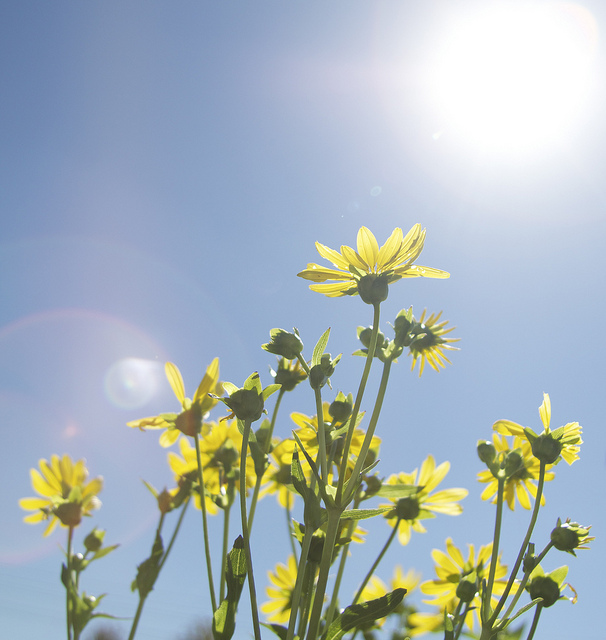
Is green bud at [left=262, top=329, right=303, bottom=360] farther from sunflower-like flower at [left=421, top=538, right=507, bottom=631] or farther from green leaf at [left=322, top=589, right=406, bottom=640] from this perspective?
sunflower-like flower at [left=421, top=538, right=507, bottom=631]

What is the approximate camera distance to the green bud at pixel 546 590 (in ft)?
3.08

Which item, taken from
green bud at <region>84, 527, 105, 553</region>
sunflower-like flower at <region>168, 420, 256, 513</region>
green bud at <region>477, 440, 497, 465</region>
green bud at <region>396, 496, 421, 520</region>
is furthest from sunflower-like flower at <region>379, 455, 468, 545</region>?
green bud at <region>84, 527, 105, 553</region>

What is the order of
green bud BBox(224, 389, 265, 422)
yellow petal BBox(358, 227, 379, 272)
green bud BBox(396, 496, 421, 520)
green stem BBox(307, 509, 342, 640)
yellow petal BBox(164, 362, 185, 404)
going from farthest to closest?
1. green bud BBox(396, 496, 421, 520)
2. yellow petal BBox(164, 362, 185, 404)
3. yellow petal BBox(358, 227, 379, 272)
4. green bud BBox(224, 389, 265, 422)
5. green stem BBox(307, 509, 342, 640)

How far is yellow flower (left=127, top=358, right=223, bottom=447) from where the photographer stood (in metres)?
1.05

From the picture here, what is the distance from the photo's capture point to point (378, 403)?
0.80 metres

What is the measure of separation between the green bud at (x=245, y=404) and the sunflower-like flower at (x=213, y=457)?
37cm

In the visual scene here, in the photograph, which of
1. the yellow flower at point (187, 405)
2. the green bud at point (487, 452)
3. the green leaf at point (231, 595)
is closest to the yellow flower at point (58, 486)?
the yellow flower at point (187, 405)

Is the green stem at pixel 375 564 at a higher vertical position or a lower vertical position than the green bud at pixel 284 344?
lower

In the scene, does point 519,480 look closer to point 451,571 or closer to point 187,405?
point 451,571

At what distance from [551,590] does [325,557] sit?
55 centimetres

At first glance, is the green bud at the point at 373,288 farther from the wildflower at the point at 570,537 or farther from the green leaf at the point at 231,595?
the wildflower at the point at 570,537

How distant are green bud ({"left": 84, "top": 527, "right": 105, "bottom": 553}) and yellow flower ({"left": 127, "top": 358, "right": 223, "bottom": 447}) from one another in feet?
1.29

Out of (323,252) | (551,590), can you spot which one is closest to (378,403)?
(323,252)

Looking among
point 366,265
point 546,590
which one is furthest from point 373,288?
point 546,590
